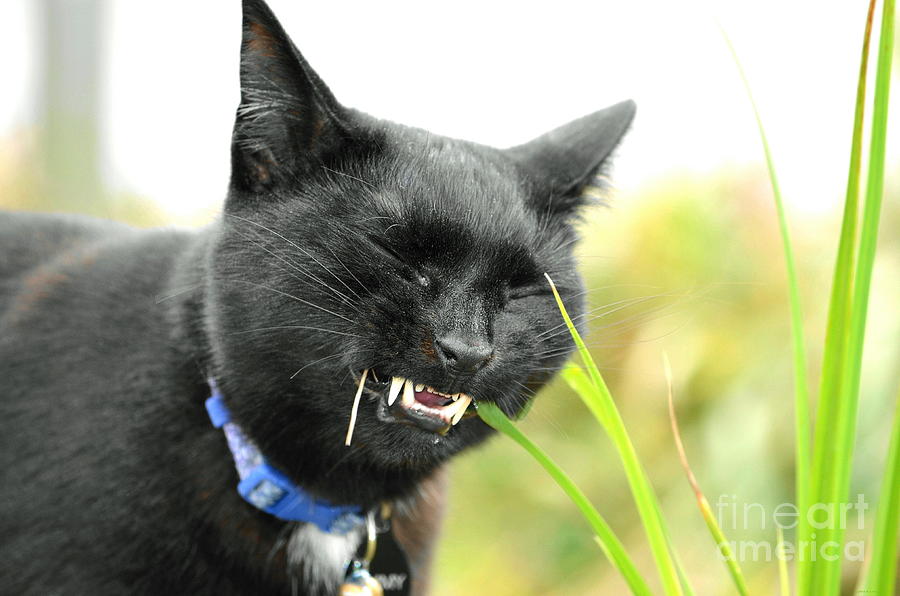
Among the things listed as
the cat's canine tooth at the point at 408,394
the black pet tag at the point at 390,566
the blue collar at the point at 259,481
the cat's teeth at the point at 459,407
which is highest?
the cat's canine tooth at the point at 408,394

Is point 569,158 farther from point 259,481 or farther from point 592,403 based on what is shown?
point 259,481

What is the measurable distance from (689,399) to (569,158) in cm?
165

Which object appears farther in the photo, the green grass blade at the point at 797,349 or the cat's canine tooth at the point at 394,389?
the cat's canine tooth at the point at 394,389

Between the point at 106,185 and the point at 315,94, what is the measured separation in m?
3.77

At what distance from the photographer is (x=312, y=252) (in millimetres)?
1229

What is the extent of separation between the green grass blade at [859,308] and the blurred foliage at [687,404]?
4.42 ft

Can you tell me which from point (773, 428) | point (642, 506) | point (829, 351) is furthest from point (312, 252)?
point (773, 428)

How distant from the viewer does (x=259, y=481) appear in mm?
1390

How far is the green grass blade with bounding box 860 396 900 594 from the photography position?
909mm

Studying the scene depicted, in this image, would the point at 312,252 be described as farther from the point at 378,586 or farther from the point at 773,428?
the point at 773,428

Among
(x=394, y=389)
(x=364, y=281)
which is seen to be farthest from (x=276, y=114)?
(x=394, y=389)

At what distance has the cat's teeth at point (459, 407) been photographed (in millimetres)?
1211

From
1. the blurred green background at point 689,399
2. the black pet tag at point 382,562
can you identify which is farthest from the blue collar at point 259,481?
the blurred green background at point 689,399

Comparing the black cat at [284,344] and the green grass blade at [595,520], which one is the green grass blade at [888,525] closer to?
the green grass blade at [595,520]
